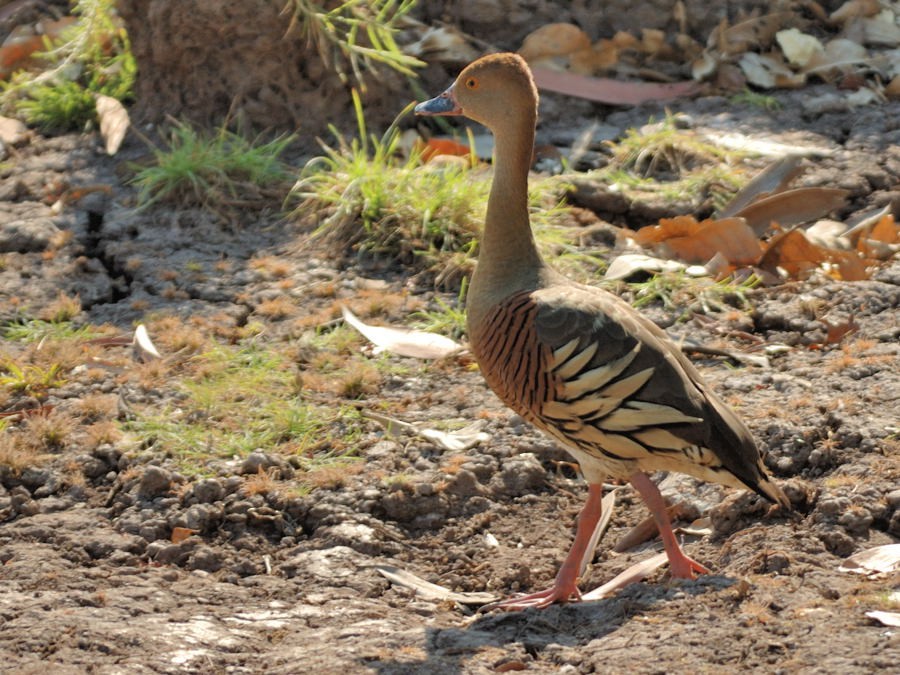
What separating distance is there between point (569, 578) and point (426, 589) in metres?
0.48

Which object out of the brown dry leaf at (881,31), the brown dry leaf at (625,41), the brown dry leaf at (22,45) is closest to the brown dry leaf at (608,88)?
the brown dry leaf at (625,41)

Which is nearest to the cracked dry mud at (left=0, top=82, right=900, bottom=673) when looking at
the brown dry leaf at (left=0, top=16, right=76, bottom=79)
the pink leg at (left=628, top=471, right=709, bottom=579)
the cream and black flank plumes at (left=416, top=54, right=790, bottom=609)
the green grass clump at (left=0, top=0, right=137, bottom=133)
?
the pink leg at (left=628, top=471, right=709, bottom=579)

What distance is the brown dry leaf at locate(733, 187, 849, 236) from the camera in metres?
6.45

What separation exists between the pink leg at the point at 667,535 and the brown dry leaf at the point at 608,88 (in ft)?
13.2

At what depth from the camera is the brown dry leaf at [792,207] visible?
21.1 feet

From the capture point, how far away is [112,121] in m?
7.24

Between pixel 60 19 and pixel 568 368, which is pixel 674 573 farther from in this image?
pixel 60 19

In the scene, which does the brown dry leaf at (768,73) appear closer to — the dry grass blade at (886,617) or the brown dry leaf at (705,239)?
the brown dry leaf at (705,239)

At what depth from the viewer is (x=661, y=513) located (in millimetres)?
3988

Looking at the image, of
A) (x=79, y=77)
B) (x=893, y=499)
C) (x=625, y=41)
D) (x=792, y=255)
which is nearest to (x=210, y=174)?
(x=79, y=77)

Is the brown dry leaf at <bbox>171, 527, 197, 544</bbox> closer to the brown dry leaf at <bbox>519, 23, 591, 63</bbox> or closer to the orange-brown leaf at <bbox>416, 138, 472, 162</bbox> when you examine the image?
the orange-brown leaf at <bbox>416, 138, 472, 162</bbox>

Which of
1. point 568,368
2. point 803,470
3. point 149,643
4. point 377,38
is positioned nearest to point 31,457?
point 149,643

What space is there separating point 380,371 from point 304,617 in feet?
5.70

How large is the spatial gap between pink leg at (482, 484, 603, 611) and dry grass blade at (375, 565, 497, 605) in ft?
0.18
